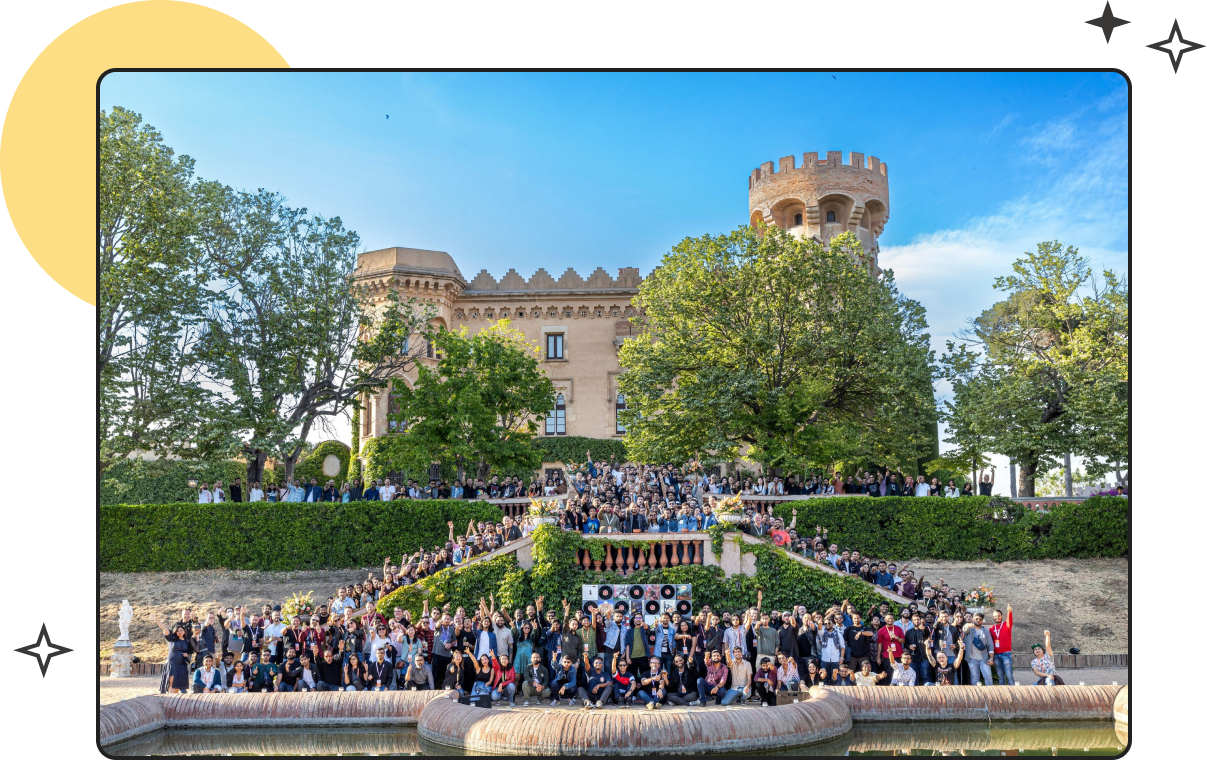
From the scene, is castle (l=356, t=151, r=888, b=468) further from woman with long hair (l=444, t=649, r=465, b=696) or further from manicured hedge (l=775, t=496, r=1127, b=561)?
woman with long hair (l=444, t=649, r=465, b=696)

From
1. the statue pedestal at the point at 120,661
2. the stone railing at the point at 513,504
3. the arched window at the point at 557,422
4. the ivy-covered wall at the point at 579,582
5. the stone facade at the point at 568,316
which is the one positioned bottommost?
the statue pedestal at the point at 120,661

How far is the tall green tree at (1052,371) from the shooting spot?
27.9 m

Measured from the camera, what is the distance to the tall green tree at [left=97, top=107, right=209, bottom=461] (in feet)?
76.0

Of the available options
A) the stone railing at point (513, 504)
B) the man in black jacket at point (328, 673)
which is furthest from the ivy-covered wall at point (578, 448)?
the man in black jacket at point (328, 673)

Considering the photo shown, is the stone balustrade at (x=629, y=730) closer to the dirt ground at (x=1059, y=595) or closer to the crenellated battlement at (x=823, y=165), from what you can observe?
the dirt ground at (x=1059, y=595)

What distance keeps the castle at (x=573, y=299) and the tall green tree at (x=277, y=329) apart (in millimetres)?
10997

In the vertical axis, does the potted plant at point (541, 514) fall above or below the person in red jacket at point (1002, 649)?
above

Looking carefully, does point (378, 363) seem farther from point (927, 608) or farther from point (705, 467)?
point (927, 608)

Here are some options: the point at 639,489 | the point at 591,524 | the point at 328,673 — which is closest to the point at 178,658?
the point at 328,673

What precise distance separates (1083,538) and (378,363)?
23.6m

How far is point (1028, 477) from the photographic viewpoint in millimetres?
29812

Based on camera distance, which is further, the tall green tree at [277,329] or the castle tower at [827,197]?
the castle tower at [827,197]

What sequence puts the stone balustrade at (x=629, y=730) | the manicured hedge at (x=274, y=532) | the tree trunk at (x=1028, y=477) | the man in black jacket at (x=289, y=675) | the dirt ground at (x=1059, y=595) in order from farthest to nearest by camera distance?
1. the tree trunk at (x=1028, y=477)
2. the manicured hedge at (x=274, y=532)
3. the dirt ground at (x=1059, y=595)
4. the man in black jacket at (x=289, y=675)
5. the stone balustrade at (x=629, y=730)

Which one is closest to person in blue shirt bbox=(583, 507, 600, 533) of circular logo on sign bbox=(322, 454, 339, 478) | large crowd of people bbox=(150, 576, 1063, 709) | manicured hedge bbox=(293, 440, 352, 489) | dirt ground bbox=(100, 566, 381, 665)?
large crowd of people bbox=(150, 576, 1063, 709)
